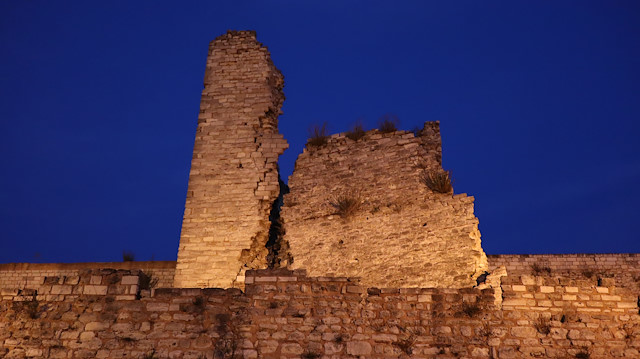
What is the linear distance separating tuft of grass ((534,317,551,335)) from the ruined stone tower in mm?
6073

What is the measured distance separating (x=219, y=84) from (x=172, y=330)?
26.1 feet

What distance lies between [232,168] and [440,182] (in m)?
4.80

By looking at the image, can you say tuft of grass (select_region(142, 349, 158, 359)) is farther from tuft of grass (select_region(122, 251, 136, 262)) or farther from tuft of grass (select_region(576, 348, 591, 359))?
tuft of grass (select_region(122, 251, 136, 262))

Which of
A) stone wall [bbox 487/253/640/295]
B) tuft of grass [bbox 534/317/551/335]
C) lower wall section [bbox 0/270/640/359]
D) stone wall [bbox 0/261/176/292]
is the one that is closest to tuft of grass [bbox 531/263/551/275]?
stone wall [bbox 487/253/640/295]

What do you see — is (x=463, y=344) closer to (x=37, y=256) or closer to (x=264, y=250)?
(x=264, y=250)

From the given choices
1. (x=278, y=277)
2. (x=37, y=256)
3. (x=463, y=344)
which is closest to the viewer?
(x=463, y=344)

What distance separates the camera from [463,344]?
709 centimetres

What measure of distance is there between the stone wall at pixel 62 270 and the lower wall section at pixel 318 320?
558 cm

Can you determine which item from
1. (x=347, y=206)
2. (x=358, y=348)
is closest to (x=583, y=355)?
(x=358, y=348)

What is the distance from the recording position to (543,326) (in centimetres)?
712

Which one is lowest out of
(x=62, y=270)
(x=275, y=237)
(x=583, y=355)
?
(x=583, y=355)

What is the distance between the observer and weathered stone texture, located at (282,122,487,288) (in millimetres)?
10648

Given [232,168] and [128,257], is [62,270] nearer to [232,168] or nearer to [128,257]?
[128,257]

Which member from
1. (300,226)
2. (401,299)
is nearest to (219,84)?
(300,226)
